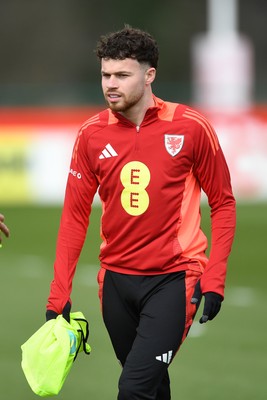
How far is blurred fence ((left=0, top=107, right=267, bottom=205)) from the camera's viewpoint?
1845 cm

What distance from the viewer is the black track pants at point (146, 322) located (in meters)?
5.82

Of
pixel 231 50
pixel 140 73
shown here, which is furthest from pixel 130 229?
pixel 231 50

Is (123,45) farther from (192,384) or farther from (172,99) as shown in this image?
Answer: (172,99)

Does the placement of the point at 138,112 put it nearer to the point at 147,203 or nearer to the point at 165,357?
the point at 147,203

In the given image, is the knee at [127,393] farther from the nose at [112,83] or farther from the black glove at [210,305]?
the nose at [112,83]

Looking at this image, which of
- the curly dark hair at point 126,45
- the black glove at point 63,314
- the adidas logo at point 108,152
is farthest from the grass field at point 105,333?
the curly dark hair at point 126,45

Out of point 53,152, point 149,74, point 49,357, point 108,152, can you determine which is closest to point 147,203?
point 108,152

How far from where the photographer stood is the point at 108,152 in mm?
6137

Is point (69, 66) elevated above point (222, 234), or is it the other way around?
point (222, 234)

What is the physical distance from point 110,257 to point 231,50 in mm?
17593

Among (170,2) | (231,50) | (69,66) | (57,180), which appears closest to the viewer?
(57,180)

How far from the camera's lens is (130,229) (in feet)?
20.1

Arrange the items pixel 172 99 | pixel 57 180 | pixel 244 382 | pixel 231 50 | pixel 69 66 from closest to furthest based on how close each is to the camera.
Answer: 1. pixel 244 382
2. pixel 57 180
3. pixel 231 50
4. pixel 172 99
5. pixel 69 66

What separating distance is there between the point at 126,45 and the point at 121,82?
19 cm
